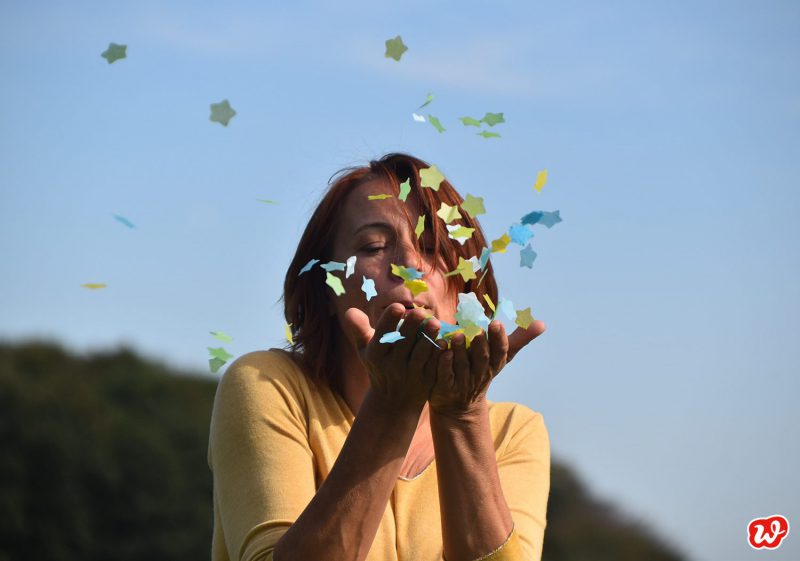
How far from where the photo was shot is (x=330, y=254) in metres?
2.91

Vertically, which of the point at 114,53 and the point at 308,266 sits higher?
the point at 114,53

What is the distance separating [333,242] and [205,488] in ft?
23.6

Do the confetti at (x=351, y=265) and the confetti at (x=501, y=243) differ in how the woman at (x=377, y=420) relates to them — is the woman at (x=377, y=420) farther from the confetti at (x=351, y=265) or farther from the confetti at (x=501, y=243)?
the confetti at (x=501, y=243)

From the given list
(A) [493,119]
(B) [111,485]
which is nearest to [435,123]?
(A) [493,119]

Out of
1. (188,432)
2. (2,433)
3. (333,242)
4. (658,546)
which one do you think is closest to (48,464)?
(2,433)

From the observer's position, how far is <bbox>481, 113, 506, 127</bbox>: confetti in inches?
107

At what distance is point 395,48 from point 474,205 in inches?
17.0

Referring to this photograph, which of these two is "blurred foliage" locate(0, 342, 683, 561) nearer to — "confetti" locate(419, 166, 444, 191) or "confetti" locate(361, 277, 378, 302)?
"confetti" locate(419, 166, 444, 191)

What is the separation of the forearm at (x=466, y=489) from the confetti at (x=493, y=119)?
708 millimetres

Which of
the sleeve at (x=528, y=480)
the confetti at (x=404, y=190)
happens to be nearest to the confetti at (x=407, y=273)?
the confetti at (x=404, y=190)

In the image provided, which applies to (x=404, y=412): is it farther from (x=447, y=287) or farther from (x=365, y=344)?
(x=447, y=287)

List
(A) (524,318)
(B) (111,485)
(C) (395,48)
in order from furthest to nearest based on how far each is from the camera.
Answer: (B) (111,485) < (C) (395,48) < (A) (524,318)

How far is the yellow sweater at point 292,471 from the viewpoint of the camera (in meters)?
2.49

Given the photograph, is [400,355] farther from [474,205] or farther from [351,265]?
[474,205]
